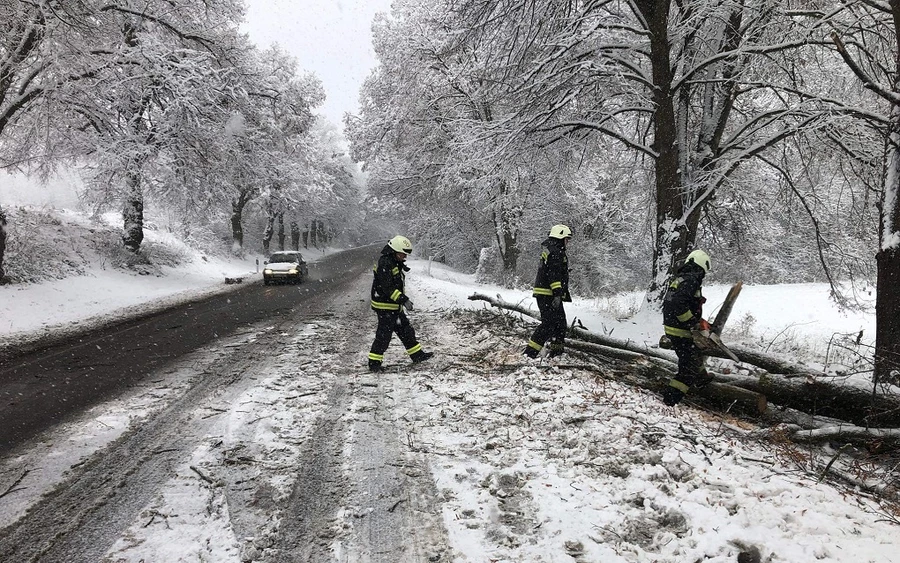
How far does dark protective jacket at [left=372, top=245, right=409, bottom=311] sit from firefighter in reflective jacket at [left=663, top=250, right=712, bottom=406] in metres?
3.56

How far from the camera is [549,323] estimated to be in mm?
6695

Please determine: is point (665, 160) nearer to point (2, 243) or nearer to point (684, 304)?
point (684, 304)

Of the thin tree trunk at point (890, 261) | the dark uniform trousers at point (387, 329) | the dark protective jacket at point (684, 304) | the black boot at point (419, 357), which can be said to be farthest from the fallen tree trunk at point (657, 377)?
the dark uniform trousers at point (387, 329)

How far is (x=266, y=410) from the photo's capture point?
4.93 metres

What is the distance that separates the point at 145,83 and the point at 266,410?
473 inches

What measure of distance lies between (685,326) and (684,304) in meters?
0.26

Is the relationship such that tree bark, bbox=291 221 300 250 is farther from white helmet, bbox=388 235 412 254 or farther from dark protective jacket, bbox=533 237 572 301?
dark protective jacket, bbox=533 237 572 301

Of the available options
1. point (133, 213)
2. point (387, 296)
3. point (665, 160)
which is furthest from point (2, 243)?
point (665, 160)

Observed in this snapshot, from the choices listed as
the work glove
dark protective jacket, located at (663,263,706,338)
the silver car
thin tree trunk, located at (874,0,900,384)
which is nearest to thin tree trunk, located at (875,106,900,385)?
thin tree trunk, located at (874,0,900,384)

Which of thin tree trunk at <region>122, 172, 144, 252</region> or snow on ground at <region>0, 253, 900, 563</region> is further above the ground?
thin tree trunk at <region>122, 172, 144, 252</region>

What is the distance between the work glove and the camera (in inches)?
205

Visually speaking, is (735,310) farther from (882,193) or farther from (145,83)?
(145,83)

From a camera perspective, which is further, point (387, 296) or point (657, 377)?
point (387, 296)

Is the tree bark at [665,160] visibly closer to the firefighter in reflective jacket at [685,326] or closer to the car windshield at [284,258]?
the firefighter in reflective jacket at [685,326]
